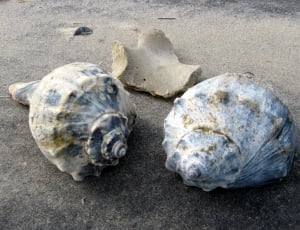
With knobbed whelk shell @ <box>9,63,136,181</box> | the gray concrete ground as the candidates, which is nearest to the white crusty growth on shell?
the gray concrete ground

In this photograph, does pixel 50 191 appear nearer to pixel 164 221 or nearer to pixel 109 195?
pixel 109 195

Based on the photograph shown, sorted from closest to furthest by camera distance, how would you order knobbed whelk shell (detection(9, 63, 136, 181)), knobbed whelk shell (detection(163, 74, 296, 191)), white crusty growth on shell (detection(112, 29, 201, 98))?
knobbed whelk shell (detection(163, 74, 296, 191))
knobbed whelk shell (detection(9, 63, 136, 181))
white crusty growth on shell (detection(112, 29, 201, 98))

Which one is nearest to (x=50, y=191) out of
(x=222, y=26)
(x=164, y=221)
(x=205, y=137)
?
(x=164, y=221)

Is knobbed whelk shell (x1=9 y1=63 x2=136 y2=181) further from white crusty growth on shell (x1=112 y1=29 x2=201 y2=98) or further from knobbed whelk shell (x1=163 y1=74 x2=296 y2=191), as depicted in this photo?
white crusty growth on shell (x1=112 y1=29 x2=201 y2=98)

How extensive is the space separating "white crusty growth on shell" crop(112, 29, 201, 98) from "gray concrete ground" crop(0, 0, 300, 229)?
0.29 feet

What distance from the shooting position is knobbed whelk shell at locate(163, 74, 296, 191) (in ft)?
4.80

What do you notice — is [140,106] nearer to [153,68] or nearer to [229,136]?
[153,68]

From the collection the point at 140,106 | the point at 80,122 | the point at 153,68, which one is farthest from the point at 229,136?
the point at 153,68

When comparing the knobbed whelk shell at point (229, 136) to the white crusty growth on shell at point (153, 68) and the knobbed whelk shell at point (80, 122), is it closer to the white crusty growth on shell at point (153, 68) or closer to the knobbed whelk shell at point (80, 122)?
the knobbed whelk shell at point (80, 122)

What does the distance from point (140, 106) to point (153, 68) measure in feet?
0.82


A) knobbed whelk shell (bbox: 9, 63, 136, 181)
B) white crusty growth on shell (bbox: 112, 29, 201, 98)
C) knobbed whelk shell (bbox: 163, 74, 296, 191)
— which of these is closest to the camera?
knobbed whelk shell (bbox: 163, 74, 296, 191)

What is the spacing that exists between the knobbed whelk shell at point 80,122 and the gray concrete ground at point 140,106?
0.14m

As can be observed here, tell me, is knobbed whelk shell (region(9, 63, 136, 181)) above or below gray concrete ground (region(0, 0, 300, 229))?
above

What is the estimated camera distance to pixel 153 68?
2.29 meters
